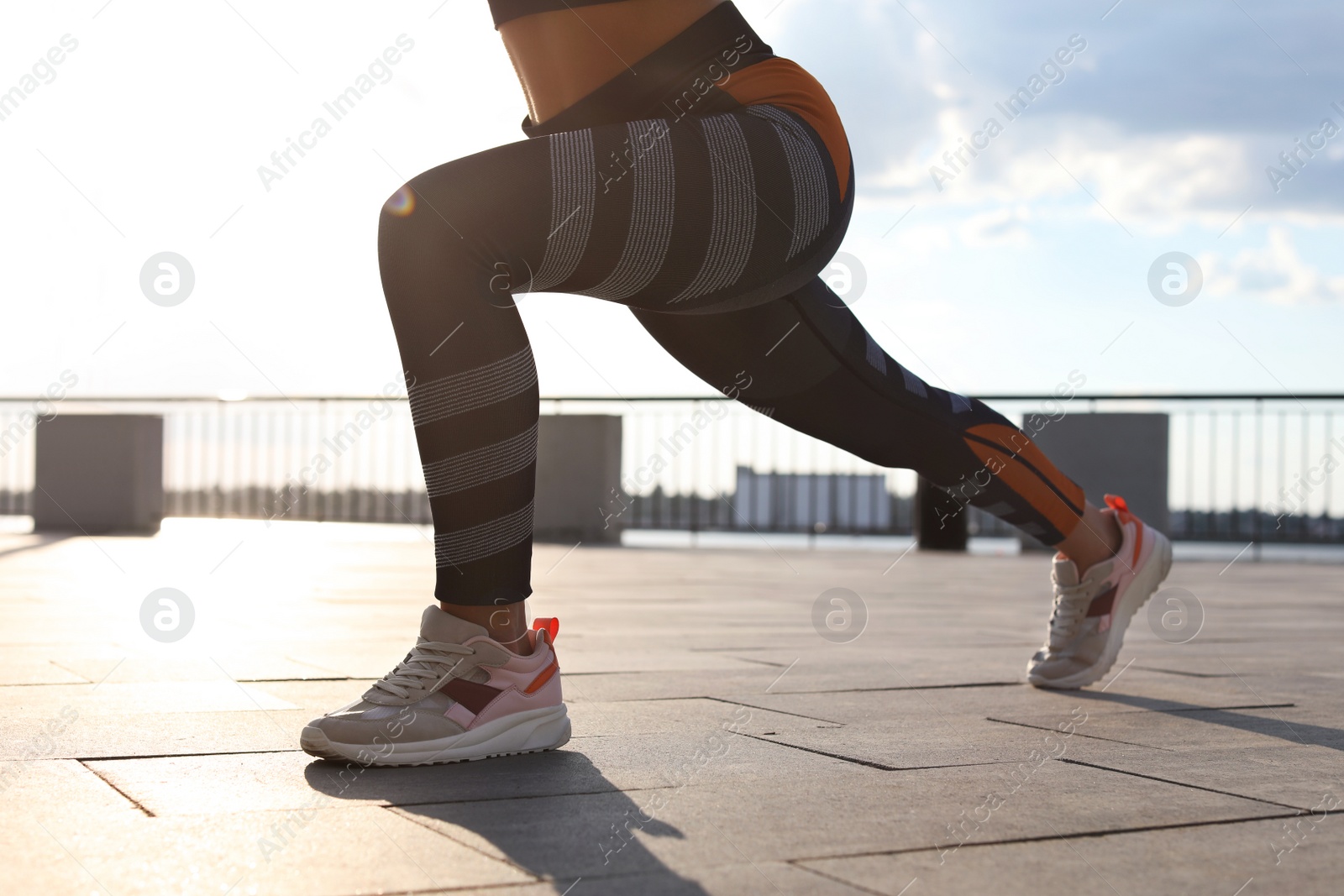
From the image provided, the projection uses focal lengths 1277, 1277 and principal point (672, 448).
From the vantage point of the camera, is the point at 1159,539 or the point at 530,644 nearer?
the point at 530,644

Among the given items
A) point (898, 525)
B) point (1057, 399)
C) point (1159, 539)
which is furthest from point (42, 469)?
point (1159, 539)

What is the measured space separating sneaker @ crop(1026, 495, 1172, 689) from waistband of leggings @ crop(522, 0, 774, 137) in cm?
131

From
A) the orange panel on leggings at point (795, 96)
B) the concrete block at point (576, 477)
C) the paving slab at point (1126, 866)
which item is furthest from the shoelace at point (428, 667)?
the concrete block at point (576, 477)

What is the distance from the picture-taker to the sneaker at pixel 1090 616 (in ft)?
8.34

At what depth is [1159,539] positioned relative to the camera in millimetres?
2686

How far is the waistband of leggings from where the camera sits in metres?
1.80

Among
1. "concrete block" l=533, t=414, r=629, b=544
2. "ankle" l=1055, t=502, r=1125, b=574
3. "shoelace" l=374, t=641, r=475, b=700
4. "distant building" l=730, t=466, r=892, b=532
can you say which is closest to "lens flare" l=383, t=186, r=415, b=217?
"shoelace" l=374, t=641, r=475, b=700

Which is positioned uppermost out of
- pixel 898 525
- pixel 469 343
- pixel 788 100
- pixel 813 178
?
pixel 788 100

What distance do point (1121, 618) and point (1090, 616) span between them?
7 cm

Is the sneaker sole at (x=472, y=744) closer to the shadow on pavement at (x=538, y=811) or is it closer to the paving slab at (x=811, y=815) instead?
the shadow on pavement at (x=538, y=811)

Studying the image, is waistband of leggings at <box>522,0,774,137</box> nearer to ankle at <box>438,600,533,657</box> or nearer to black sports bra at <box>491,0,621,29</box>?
black sports bra at <box>491,0,621,29</box>

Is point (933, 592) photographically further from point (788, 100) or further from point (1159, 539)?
point (788, 100)

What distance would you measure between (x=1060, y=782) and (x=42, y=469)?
11113 mm

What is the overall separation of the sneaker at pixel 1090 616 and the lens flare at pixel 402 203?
1.59 meters
